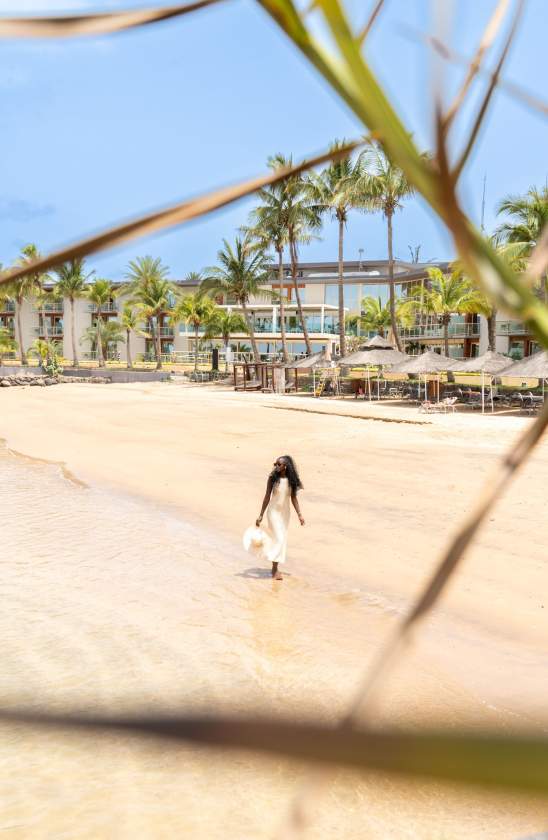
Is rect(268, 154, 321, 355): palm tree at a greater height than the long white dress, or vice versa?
rect(268, 154, 321, 355): palm tree

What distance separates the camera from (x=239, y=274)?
152 ft

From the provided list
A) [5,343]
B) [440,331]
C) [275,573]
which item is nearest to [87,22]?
[275,573]

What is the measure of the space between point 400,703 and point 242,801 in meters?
1.55

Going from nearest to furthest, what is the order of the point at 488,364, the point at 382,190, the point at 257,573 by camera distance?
the point at 257,573 < the point at 488,364 < the point at 382,190

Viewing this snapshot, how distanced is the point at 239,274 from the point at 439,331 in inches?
573

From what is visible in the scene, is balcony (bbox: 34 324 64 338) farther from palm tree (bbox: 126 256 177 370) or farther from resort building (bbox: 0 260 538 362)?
palm tree (bbox: 126 256 177 370)

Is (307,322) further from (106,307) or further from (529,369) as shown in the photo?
(529,369)

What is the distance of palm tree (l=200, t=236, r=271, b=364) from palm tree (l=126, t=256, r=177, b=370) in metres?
14.2

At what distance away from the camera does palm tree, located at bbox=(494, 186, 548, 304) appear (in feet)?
97.3

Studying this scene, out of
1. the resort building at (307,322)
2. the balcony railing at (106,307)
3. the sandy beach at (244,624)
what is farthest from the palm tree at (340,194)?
the balcony railing at (106,307)

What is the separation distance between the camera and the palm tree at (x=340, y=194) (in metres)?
39.7

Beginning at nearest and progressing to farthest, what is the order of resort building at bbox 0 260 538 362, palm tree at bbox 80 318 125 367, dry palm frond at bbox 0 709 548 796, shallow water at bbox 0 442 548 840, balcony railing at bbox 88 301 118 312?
dry palm frond at bbox 0 709 548 796 < shallow water at bbox 0 442 548 840 < resort building at bbox 0 260 538 362 < palm tree at bbox 80 318 125 367 < balcony railing at bbox 88 301 118 312

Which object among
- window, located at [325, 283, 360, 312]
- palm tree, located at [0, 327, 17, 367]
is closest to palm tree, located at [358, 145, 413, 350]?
window, located at [325, 283, 360, 312]

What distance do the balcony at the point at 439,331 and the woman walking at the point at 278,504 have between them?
43.1 metres
